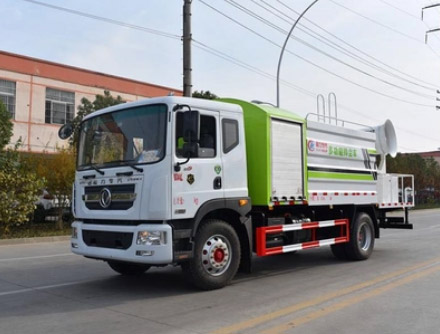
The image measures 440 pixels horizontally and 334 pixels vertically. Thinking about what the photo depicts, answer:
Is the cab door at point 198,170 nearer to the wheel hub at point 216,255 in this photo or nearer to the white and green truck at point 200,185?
the white and green truck at point 200,185

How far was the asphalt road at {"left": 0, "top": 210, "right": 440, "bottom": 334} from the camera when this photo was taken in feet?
16.9

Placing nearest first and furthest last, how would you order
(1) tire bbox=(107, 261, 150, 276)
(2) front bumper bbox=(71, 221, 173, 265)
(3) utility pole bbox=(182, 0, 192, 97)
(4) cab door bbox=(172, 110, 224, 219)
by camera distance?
(2) front bumper bbox=(71, 221, 173, 265) → (4) cab door bbox=(172, 110, 224, 219) → (1) tire bbox=(107, 261, 150, 276) → (3) utility pole bbox=(182, 0, 192, 97)

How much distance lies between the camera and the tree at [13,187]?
15.4m

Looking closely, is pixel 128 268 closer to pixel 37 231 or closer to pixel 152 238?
pixel 152 238

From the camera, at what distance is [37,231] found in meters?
17.1

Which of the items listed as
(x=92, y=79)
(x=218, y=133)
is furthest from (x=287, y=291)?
(x=92, y=79)

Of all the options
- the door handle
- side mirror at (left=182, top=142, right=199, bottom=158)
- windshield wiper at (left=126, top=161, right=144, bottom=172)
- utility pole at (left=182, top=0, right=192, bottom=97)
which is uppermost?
utility pole at (left=182, top=0, right=192, bottom=97)

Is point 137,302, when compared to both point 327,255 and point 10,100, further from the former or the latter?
point 10,100

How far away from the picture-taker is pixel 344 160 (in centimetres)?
969

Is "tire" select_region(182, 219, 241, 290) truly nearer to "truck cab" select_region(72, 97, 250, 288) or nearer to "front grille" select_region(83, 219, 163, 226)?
"truck cab" select_region(72, 97, 250, 288)

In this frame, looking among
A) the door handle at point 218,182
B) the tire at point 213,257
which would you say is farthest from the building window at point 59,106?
the tire at point 213,257

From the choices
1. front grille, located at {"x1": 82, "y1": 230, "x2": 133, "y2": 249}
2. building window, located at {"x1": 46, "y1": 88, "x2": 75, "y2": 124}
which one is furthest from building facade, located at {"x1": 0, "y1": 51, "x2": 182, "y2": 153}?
front grille, located at {"x1": 82, "y1": 230, "x2": 133, "y2": 249}

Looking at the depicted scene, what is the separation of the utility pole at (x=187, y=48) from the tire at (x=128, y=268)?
25.3ft

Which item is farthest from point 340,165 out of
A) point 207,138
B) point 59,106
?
point 59,106
